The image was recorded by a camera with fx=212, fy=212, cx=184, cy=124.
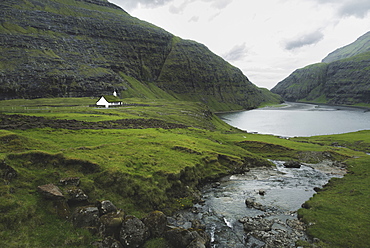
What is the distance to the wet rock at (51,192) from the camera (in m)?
21.7

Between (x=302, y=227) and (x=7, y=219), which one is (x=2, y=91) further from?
(x=302, y=227)

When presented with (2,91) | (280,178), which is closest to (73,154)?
(280,178)

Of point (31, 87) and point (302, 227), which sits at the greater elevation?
point (31, 87)

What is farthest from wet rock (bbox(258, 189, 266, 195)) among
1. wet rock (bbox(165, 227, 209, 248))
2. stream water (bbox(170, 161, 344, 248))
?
wet rock (bbox(165, 227, 209, 248))

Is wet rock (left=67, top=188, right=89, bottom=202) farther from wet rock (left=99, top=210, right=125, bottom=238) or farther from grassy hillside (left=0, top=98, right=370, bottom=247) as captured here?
wet rock (left=99, top=210, right=125, bottom=238)

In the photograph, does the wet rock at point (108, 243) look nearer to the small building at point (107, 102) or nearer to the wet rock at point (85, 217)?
the wet rock at point (85, 217)

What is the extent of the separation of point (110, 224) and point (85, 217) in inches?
100

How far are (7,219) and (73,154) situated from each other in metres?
13.6

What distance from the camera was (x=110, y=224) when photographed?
21.0 meters

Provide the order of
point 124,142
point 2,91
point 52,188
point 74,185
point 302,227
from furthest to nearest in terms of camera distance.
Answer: point 2,91
point 124,142
point 302,227
point 74,185
point 52,188

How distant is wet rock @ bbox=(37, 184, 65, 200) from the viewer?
2170 cm

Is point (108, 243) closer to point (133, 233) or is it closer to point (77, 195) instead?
point (133, 233)

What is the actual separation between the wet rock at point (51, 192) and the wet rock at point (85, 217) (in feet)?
7.78

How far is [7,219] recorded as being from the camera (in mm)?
18109
